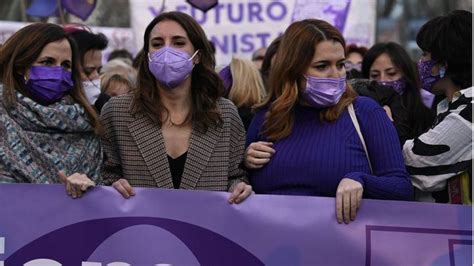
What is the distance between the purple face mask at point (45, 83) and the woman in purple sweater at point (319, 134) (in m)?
0.90

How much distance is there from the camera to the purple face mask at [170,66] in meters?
4.54

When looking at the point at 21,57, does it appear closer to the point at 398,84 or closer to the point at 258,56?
the point at 398,84

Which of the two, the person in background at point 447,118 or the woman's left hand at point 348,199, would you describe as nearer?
the woman's left hand at point 348,199

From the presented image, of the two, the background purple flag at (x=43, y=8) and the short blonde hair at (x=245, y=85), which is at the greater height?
the background purple flag at (x=43, y=8)

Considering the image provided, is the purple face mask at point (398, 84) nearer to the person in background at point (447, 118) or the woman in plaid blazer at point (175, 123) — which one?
the person in background at point (447, 118)

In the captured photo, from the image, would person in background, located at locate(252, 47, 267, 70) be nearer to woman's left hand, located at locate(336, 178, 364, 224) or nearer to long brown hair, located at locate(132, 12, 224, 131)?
long brown hair, located at locate(132, 12, 224, 131)

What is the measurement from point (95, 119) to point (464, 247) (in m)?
1.73

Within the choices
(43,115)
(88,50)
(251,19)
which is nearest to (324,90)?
(43,115)

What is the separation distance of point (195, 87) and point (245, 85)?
4.14 feet

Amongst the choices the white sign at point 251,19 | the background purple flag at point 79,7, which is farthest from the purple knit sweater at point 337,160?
the white sign at point 251,19

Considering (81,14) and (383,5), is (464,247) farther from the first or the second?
(383,5)

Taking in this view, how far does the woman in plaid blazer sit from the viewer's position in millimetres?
4449

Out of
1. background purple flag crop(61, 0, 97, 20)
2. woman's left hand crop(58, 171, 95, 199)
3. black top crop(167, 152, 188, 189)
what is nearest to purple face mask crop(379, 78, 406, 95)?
black top crop(167, 152, 188, 189)

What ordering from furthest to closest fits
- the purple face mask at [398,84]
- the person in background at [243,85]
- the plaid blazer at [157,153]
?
the purple face mask at [398,84] → the person in background at [243,85] → the plaid blazer at [157,153]
